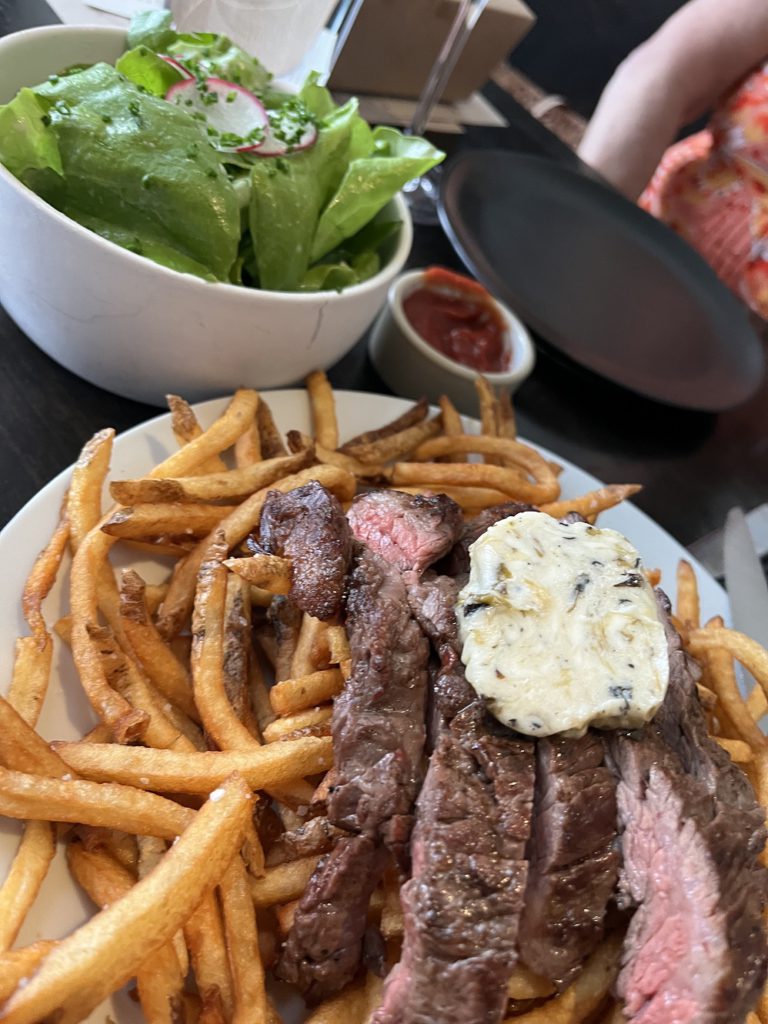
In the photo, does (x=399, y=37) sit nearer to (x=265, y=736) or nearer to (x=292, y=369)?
(x=292, y=369)

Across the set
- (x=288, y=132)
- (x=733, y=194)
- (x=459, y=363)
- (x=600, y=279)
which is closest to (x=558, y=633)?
(x=459, y=363)

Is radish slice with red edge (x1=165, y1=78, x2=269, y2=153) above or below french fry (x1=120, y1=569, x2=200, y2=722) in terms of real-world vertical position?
above

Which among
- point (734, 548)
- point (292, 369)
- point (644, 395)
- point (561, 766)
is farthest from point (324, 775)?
point (644, 395)

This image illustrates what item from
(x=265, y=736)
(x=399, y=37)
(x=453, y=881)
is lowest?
(x=265, y=736)

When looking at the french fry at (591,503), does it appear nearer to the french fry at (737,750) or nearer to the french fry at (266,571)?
the french fry at (737,750)

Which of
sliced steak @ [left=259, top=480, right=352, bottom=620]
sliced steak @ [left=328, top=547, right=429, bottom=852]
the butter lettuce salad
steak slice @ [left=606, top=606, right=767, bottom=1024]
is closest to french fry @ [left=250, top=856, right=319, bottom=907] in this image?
sliced steak @ [left=328, top=547, right=429, bottom=852]

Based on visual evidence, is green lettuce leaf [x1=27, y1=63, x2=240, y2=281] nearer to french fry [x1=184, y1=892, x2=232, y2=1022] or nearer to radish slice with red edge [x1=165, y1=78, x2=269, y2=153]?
radish slice with red edge [x1=165, y1=78, x2=269, y2=153]
